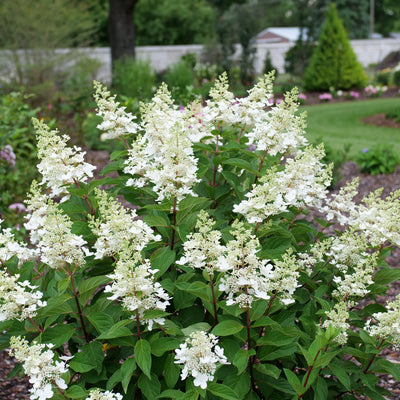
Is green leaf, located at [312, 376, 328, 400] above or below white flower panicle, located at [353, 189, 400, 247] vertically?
below

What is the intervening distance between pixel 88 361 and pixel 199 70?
54.3ft

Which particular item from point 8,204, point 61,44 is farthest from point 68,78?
point 8,204

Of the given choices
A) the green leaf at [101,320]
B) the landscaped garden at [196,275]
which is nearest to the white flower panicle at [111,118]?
the landscaped garden at [196,275]

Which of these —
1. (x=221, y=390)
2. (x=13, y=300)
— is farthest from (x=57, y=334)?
(x=221, y=390)

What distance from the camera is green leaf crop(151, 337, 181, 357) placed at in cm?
175

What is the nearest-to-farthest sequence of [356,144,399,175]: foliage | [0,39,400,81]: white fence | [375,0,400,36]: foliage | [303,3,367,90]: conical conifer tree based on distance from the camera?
[356,144,399,175]: foliage < [303,3,367,90]: conical conifer tree < [0,39,400,81]: white fence < [375,0,400,36]: foliage

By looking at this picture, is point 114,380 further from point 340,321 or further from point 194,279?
point 340,321

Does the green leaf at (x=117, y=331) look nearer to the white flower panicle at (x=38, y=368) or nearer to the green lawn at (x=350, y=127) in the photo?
the white flower panicle at (x=38, y=368)

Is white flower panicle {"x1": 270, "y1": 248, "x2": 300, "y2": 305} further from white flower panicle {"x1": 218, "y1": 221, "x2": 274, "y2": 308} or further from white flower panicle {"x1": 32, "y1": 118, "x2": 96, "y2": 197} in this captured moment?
white flower panicle {"x1": 32, "y1": 118, "x2": 96, "y2": 197}

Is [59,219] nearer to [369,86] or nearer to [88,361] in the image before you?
[88,361]

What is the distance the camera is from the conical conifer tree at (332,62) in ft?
58.7

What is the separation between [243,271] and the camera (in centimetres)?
162

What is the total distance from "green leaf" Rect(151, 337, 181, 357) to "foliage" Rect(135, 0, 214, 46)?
117ft

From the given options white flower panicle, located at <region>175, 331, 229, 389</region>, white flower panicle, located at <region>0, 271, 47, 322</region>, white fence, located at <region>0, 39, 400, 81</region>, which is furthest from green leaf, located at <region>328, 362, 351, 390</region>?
white fence, located at <region>0, 39, 400, 81</region>
